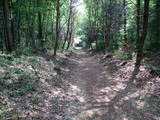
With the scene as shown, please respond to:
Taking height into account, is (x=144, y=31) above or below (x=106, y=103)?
above

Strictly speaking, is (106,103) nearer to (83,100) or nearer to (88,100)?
(88,100)

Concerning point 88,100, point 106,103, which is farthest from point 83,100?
point 106,103

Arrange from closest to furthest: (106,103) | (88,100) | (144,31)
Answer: (106,103) → (88,100) → (144,31)

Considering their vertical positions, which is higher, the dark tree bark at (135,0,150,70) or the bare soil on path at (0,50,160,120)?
the dark tree bark at (135,0,150,70)

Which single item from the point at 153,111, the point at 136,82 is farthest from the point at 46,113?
the point at 136,82

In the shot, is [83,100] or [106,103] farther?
[83,100]

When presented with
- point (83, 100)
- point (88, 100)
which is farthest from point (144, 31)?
point (83, 100)

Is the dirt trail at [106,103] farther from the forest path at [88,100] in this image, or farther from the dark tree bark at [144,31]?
the dark tree bark at [144,31]

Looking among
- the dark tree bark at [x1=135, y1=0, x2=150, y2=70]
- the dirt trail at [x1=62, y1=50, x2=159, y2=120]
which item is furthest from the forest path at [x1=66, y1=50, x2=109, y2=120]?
the dark tree bark at [x1=135, y1=0, x2=150, y2=70]

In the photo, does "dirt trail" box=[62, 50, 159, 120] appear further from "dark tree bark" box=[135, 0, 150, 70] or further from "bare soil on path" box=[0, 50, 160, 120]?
"dark tree bark" box=[135, 0, 150, 70]

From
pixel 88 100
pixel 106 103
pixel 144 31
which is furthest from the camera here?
pixel 144 31

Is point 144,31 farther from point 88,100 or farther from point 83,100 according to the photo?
point 83,100

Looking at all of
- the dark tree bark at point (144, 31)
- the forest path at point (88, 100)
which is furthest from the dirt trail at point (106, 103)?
the dark tree bark at point (144, 31)

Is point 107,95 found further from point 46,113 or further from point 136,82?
point 46,113
